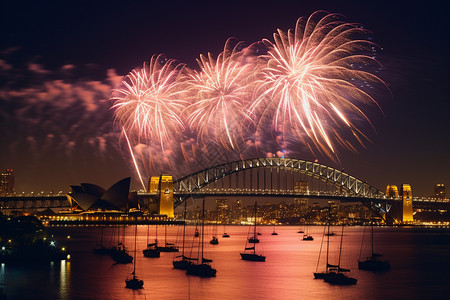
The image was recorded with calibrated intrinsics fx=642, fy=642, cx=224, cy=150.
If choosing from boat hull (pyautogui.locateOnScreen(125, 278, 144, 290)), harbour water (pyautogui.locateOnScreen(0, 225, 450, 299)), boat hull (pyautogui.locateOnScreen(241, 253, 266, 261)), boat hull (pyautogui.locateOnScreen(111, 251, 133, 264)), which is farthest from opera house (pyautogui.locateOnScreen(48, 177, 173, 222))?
boat hull (pyautogui.locateOnScreen(125, 278, 144, 290))

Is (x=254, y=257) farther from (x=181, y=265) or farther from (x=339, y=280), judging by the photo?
(x=339, y=280)

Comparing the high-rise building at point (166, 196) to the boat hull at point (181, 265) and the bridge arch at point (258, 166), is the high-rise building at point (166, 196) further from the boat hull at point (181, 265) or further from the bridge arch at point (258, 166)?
the boat hull at point (181, 265)

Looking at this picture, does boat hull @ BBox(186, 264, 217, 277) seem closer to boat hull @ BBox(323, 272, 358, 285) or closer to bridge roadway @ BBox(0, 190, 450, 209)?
boat hull @ BBox(323, 272, 358, 285)

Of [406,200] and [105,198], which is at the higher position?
[406,200]

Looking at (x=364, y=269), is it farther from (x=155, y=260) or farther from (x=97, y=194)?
(x=97, y=194)

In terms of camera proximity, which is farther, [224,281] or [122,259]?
[122,259]

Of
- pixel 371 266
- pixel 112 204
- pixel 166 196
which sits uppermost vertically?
pixel 166 196

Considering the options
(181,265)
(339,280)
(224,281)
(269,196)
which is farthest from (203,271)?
(269,196)

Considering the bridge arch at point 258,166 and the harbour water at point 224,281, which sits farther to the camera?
the bridge arch at point 258,166

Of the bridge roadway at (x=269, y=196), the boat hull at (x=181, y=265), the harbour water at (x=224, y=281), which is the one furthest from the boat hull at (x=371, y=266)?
the bridge roadway at (x=269, y=196)
